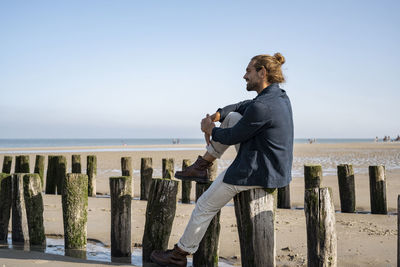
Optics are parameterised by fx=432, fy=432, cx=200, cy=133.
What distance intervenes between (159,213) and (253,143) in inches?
56.3

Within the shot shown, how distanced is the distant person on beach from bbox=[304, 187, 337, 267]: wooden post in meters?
0.32

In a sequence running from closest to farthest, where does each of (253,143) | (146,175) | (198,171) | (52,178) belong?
(253,143), (198,171), (146,175), (52,178)

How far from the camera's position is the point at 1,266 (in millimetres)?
4410

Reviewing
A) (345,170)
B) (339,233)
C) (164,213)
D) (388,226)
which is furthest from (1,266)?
(345,170)

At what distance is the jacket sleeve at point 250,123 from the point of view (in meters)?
3.80

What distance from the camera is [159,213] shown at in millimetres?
4688

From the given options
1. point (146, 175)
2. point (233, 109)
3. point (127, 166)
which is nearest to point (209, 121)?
point (233, 109)

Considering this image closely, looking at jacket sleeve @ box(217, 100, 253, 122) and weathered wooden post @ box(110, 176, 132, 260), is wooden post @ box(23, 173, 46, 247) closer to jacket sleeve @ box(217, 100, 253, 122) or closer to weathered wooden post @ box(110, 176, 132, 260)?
weathered wooden post @ box(110, 176, 132, 260)

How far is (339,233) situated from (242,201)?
10.6ft

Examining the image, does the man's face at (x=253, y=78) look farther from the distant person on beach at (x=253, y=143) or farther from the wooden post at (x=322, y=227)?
the wooden post at (x=322, y=227)

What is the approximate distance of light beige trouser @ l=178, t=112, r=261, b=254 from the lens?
411cm

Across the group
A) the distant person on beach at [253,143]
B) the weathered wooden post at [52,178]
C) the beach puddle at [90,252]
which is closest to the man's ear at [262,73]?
the distant person on beach at [253,143]

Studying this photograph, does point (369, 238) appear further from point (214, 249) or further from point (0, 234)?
point (0, 234)

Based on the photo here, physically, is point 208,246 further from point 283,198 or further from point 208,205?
point 283,198
